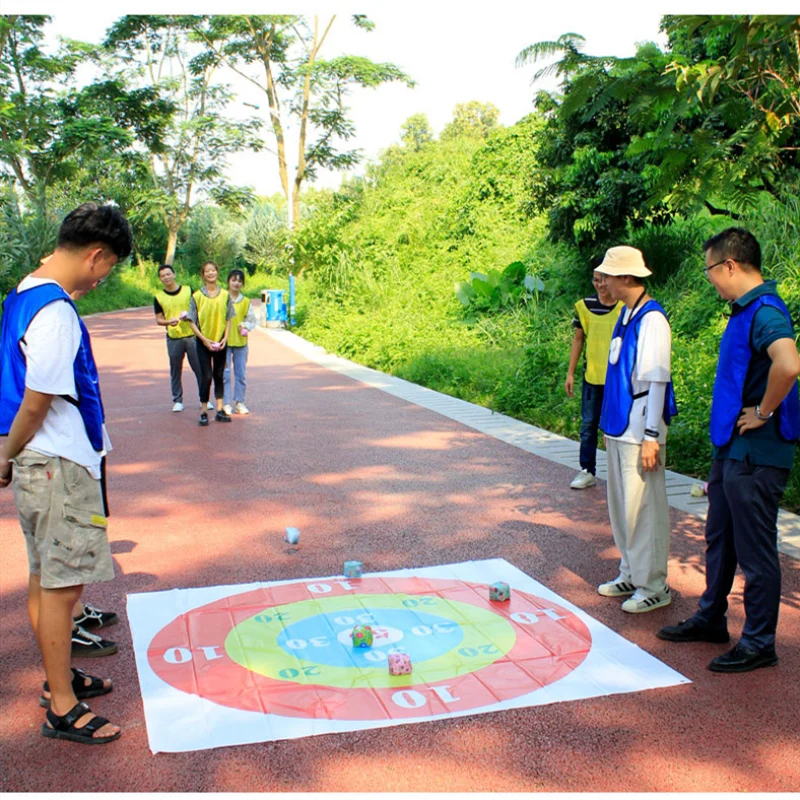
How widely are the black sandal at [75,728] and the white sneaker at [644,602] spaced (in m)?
2.78

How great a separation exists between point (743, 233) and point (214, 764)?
328 centimetres

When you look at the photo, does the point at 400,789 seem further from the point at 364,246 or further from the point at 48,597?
the point at 364,246

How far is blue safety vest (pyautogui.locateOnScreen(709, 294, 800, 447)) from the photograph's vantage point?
13.7 ft

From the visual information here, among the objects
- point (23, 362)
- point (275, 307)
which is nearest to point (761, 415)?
point (23, 362)

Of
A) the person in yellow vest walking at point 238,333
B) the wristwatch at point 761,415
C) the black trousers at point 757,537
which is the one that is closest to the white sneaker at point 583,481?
the black trousers at point 757,537

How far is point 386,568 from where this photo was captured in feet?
19.1

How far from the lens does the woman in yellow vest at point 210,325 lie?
1133 cm

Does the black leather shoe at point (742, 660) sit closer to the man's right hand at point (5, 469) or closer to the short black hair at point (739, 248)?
the short black hair at point (739, 248)

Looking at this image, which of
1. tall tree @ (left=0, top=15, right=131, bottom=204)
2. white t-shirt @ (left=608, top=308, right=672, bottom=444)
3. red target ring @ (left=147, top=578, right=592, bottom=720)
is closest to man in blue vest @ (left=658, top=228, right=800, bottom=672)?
white t-shirt @ (left=608, top=308, right=672, bottom=444)

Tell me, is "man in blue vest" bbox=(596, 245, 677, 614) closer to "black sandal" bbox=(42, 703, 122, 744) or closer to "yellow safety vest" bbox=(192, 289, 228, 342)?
"black sandal" bbox=(42, 703, 122, 744)

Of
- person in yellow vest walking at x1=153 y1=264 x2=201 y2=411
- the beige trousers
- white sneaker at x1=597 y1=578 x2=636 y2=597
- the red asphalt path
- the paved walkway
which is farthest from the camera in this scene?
person in yellow vest walking at x1=153 y1=264 x2=201 y2=411

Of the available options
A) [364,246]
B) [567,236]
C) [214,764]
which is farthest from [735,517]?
[364,246]

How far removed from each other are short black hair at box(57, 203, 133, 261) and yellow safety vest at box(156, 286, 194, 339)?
26.1 feet

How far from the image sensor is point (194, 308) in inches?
447
